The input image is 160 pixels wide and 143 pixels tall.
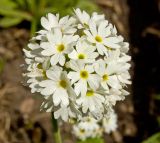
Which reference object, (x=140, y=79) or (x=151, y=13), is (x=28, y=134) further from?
(x=151, y=13)

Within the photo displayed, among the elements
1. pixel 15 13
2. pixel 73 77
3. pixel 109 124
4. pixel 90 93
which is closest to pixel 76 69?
pixel 73 77

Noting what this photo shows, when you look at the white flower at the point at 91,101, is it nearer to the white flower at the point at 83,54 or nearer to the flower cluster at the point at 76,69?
the flower cluster at the point at 76,69

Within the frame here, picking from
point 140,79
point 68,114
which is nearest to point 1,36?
point 140,79

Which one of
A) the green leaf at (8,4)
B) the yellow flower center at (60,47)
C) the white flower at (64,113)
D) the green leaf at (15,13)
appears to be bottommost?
the white flower at (64,113)

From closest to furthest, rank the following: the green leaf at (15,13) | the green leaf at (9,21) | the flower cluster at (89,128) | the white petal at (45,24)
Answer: the white petal at (45,24)
the flower cluster at (89,128)
the green leaf at (15,13)
the green leaf at (9,21)

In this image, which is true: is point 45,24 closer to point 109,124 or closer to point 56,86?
point 56,86

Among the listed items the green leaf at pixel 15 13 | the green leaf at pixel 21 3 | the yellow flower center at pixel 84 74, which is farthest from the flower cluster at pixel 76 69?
the green leaf at pixel 21 3

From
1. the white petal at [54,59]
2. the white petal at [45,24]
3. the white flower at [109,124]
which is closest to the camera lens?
the white petal at [54,59]
